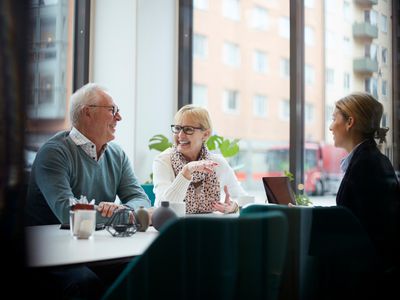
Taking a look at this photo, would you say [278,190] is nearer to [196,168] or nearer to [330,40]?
[196,168]

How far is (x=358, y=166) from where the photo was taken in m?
1.47

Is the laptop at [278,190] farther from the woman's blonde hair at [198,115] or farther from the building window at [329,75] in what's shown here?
the building window at [329,75]

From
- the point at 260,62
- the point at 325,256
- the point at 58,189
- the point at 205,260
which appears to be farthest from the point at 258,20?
the point at 205,260

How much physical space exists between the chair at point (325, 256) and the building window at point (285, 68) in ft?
9.03

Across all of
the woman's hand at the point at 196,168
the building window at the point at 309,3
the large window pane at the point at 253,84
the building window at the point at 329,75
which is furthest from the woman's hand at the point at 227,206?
the building window at the point at 309,3

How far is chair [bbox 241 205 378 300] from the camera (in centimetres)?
111


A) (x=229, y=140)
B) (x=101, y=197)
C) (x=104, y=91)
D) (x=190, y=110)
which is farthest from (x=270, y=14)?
(x=101, y=197)

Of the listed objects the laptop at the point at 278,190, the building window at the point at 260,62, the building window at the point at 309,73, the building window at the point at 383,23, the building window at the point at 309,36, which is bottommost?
the laptop at the point at 278,190

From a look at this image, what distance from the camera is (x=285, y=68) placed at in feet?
12.9

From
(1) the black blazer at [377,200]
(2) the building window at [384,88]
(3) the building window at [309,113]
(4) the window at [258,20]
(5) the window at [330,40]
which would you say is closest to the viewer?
(1) the black blazer at [377,200]

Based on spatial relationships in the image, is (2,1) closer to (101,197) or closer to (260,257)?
(260,257)

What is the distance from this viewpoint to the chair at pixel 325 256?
1107 millimetres

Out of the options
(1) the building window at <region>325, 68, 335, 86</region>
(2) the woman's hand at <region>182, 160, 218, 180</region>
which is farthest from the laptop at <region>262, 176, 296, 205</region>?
(1) the building window at <region>325, 68, 335, 86</region>

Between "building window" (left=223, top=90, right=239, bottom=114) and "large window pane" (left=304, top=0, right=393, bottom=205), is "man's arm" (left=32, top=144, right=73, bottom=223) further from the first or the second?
A: "building window" (left=223, top=90, right=239, bottom=114)
